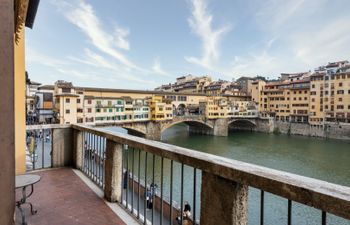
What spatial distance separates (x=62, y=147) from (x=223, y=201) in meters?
4.51

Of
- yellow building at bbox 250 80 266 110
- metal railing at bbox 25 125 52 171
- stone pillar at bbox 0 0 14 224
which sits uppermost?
yellow building at bbox 250 80 266 110

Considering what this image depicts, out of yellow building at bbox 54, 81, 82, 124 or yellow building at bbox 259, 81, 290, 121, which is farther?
yellow building at bbox 259, 81, 290, 121

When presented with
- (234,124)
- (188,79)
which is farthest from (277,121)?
(188,79)

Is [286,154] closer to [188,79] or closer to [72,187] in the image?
[72,187]

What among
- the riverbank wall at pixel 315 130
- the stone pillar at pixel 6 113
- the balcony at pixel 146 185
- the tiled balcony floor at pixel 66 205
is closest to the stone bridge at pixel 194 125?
the riverbank wall at pixel 315 130

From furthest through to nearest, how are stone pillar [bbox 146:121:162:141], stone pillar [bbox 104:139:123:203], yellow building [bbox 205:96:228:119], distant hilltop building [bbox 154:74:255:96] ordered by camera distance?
distant hilltop building [bbox 154:74:255:96] < yellow building [bbox 205:96:228:119] < stone pillar [bbox 146:121:162:141] < stone pillar [bbox 104:139:123:203]

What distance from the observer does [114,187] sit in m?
3.36

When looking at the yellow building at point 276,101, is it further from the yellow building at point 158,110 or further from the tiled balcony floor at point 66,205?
the tiled balcony floor at point 66,205

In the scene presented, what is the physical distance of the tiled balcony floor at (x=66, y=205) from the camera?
9.56 ft

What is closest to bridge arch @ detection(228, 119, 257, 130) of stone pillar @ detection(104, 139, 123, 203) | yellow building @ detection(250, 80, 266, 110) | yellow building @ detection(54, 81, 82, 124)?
yellow building @ detection(250, 80, 266, 110)

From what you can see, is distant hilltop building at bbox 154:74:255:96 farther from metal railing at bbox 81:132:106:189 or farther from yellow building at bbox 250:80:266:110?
metal railing at bbox 81:132:106:189

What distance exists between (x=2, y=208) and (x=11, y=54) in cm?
61

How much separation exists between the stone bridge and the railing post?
34.0 metres

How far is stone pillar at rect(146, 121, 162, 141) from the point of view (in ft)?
127
